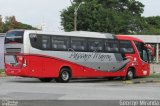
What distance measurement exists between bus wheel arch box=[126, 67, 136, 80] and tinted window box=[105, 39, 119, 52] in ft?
7.27

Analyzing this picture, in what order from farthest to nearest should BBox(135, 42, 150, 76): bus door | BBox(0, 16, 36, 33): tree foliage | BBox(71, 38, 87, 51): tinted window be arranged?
BBox(0, 16, 36, 33): tree foliage < BBox(135, 42, 150, 76): bus door < BBox(71, 38, 87, 51): tinted window

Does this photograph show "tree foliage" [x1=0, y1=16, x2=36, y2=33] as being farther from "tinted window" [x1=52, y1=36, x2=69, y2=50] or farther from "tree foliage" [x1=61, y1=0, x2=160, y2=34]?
"tinted window" [x1=52, y1=36, x2=69, y2=50]

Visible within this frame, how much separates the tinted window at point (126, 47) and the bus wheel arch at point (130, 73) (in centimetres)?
131

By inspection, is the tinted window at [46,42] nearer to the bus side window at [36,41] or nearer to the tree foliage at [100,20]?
the bus side window at [36,41]

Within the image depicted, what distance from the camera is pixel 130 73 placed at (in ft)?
114

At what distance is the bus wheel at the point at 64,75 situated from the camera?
2991 centimetres

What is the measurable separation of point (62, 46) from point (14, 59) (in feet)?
9.44

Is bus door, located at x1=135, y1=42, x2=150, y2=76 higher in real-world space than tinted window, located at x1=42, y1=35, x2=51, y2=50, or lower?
lower

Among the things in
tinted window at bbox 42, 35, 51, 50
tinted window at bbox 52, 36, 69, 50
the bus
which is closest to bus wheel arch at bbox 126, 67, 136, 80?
the bus

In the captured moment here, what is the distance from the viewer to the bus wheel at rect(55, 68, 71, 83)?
29.9m

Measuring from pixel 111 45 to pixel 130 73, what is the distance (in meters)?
3.09

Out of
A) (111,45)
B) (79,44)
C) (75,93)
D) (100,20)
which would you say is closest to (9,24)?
(100,20)

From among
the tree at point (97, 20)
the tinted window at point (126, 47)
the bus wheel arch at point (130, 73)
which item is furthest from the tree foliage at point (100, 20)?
the tinted window at point (126, 47)

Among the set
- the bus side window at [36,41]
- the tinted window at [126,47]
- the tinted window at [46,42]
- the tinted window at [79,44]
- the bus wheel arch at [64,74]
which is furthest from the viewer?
the tinted window at [126,47]
